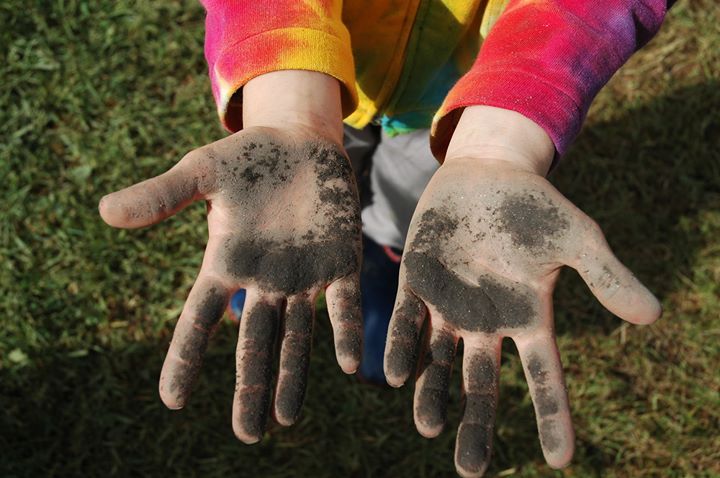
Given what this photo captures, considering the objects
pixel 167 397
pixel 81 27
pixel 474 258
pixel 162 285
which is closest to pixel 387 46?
pixel 474 258

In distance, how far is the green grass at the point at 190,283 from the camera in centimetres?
244

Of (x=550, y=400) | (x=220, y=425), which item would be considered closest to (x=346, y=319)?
(x=550, y=400)

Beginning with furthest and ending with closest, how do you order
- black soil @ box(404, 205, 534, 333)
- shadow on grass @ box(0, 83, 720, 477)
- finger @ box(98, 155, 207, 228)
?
shadow on grass @ box(0, 83, 720, 477) → black soil @ box(404, 205, 534, 333) → finger @ box(98, 155, 207, 228)

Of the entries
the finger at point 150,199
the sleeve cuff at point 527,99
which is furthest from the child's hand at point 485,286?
the finger at point 150,199

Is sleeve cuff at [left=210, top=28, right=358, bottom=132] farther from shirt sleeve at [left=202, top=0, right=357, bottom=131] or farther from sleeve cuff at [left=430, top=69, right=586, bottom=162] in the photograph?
sleeve cuff at [left=430, top=69, right=586, bottom=162]

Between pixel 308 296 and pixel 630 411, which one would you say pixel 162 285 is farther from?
pixel 630 411

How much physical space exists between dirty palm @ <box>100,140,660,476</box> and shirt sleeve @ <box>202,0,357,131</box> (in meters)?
0.14

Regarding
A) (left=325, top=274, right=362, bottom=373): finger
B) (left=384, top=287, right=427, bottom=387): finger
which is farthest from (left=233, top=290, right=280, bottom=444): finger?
(left=384, top=287, right=427, bottom=387): finger

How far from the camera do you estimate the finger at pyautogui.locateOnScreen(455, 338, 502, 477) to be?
1396mm

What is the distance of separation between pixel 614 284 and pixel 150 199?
0.92 m

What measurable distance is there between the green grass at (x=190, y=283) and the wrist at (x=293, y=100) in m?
1.25

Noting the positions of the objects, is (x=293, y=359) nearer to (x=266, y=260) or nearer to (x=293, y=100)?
(x=266, y=260)

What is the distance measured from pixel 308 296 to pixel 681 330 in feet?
5.90

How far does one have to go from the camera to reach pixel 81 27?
9.62ft
